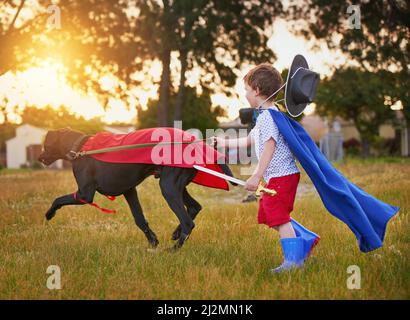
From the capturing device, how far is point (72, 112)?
21.2 m

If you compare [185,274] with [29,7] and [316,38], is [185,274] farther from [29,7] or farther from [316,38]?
[316,38]

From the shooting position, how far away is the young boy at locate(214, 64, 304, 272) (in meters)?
4.48

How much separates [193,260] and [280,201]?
1104 millimetres

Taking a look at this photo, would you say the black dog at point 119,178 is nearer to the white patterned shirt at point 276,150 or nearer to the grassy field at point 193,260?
the grassy field at point 193,260

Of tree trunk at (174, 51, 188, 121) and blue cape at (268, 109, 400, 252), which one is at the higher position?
tree trunk at (174, 51, 188, 121)

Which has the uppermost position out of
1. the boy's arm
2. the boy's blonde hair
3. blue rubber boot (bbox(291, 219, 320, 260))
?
the boy's blonde hair

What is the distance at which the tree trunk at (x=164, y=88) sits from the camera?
78.7 ft

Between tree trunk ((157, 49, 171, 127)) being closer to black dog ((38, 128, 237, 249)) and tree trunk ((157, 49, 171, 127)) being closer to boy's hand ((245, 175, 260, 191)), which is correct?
black dog ((38, 128, 237, 249))

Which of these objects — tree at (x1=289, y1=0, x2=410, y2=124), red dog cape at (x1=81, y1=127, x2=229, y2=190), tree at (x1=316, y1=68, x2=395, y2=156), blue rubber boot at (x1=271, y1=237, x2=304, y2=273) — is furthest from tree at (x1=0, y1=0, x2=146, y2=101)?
tree at (x1=316, y1=68, x2=395, y2=156)

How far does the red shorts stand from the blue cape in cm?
19

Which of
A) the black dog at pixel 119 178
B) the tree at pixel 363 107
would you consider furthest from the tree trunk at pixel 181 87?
the black dog at pixel 119 178

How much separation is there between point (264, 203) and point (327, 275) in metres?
0.81

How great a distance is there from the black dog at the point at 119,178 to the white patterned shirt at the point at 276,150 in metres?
0.99
